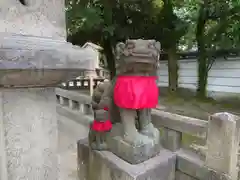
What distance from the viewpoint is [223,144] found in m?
1.38

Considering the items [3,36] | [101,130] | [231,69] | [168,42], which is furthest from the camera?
[231,69]

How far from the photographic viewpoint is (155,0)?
5.92 meters

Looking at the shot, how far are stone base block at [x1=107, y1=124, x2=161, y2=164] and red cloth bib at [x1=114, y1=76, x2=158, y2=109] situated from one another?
0.30m

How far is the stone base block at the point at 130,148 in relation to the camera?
60.0 inches

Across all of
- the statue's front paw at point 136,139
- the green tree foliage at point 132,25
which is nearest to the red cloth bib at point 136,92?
the statue's front paw at point 136,139

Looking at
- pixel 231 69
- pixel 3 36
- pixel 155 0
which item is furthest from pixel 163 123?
pixel 231 69

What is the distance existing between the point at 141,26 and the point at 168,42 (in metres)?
Result: 1.18

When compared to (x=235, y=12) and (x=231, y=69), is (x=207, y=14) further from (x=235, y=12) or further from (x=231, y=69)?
(x=231, y=69)

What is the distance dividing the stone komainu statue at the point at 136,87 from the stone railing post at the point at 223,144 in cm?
41

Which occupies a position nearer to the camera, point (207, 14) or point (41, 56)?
point (41, 56)

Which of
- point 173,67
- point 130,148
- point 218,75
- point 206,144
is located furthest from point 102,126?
point 218,75

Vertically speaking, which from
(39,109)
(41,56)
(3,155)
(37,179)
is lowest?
(37,179)

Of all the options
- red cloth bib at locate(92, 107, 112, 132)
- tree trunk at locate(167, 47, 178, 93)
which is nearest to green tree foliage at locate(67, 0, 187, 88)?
tree trunk at locate(167, 47, 178, 93)

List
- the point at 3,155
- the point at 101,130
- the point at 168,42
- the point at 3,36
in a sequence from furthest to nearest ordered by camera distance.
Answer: the point at 168,42 < the point at 101,130 < the point at 3,155 < the point at 3,36
